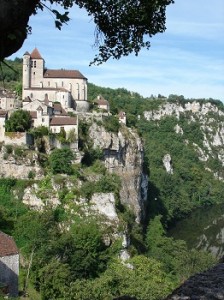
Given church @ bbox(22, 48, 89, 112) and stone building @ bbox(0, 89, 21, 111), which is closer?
stone building @ bbox(0, 89, 21, 111)

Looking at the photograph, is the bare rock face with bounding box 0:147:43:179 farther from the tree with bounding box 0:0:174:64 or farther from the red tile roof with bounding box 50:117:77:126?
the tree with bounding box 0:0:174:64

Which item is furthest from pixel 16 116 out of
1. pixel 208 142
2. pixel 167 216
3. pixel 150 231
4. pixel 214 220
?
pixel 208 142

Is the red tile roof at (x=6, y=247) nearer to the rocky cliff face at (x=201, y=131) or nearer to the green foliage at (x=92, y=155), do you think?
the green foliage at (x=92, y=155)

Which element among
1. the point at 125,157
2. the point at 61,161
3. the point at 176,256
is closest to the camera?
the point at 61,161

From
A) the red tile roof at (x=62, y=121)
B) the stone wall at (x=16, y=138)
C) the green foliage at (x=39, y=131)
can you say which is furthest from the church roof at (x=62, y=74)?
the stone wall at (x=16, y=138)

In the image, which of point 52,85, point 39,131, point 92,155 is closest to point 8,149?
point 39,131

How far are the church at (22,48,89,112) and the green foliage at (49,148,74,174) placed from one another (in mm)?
11021

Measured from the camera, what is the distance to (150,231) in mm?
65875

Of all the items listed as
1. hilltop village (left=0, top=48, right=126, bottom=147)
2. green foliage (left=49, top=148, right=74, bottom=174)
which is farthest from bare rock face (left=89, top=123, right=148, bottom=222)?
green foliage (left=49, top=148, right=74, bottom=174)

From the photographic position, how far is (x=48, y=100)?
6247 cm

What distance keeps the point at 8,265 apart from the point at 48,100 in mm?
33118

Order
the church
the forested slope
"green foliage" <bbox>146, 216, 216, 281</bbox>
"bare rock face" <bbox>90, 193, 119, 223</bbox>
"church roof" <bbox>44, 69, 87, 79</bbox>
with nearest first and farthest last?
the forested slope → "bare rock face" <bbox>90, 193, 119, 223</bbox> → "green foliage" <bbox>146, 216, 216, 281</bbox> → the church → "church roof" <bbox>44, 69, 87, 79</bbox>

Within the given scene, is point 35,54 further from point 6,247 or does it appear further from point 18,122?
point 6,247

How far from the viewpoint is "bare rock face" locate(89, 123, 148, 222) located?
59.8 metres
